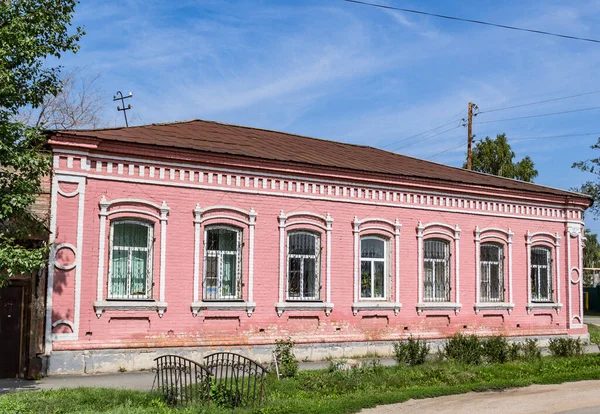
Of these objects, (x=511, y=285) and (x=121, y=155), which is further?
(x=511, y=285)

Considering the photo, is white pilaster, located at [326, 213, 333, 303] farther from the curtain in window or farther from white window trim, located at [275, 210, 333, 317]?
the curtain in window

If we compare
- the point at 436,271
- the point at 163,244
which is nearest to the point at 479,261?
the point at 436,271

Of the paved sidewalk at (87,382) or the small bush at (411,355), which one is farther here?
the small bush at (411,355)

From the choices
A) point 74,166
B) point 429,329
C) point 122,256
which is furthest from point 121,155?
point 429,329

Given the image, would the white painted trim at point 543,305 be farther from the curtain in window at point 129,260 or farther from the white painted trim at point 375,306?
the curtain in window at point 129,260

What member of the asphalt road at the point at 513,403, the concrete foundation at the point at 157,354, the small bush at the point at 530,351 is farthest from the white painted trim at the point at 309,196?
the asphalt road at the point at 513,403

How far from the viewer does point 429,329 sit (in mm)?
18578

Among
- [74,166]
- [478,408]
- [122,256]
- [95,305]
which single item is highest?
[74,166]

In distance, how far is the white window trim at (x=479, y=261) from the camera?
64.1 ft

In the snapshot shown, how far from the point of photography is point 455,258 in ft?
63.0

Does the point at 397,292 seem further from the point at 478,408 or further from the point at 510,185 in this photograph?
the point at 478,408

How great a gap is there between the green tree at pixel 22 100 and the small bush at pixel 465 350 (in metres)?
8.70

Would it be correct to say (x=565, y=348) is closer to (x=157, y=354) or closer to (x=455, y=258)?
(x=455, y=258)

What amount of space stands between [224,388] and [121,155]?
617cm
